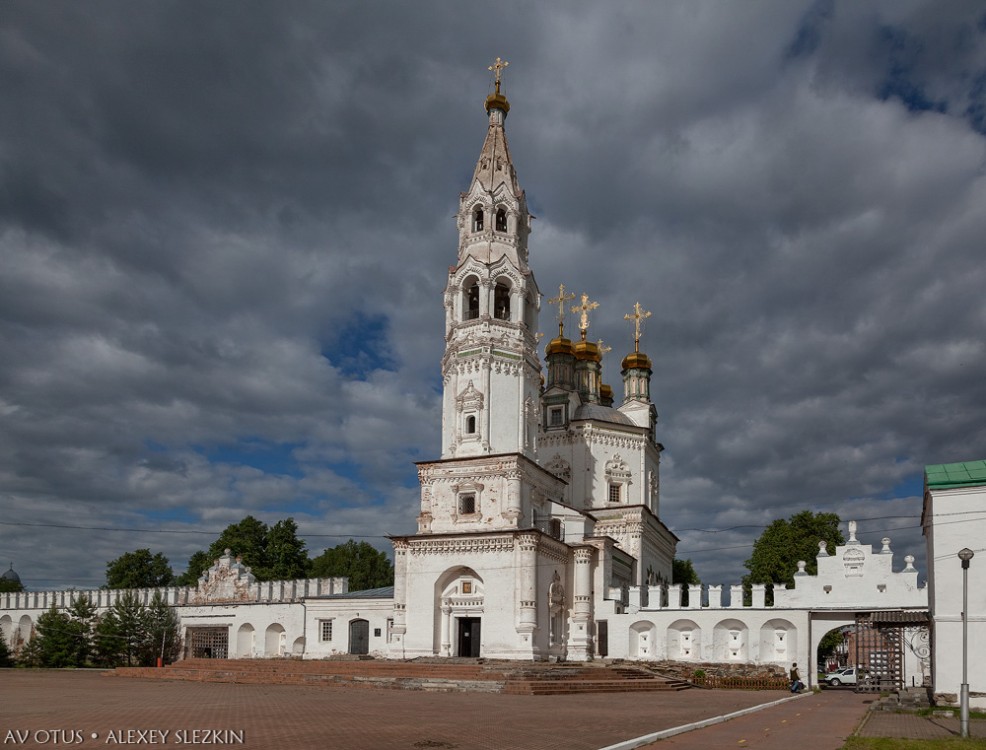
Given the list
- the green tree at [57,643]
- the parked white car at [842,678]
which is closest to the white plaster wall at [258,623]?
the green tree at [57,643]

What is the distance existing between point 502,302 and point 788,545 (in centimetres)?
2538

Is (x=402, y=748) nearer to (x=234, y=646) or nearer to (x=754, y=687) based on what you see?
(x=754, y=687)

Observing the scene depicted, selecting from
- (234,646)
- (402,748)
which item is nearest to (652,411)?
(234,646)

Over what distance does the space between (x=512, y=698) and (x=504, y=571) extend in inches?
451

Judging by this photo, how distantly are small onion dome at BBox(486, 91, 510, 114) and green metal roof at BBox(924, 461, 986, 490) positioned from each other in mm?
28257

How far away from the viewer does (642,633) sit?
133 feet

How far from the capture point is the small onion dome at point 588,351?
2215 inches

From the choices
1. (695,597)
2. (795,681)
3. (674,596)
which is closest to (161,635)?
(674,596)

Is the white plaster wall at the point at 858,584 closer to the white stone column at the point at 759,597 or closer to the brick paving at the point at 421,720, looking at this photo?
the white stone column at the point at 759,597

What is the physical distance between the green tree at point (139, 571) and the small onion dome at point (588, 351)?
37.3 m

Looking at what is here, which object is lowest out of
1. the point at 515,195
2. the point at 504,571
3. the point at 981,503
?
the point at 504,571

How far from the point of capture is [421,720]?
1755cm

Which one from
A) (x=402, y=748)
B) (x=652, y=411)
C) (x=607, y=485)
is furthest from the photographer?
(x=652, y=411)

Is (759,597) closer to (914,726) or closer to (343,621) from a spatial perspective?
(343,621)
